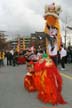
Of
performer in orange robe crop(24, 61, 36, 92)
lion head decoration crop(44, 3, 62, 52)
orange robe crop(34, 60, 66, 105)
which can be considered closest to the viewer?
orange robe crop(34, 60, 66, 105)

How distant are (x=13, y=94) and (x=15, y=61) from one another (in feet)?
85.2

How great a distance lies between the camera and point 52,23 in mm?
16000

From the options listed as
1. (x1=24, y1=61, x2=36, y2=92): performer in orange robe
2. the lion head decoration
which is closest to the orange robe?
(x1=24, y1=61, x2=36, y2=92): performer in orange robe

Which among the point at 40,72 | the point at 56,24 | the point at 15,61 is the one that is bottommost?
the point at 15,61

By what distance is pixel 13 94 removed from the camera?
1323 centimetres

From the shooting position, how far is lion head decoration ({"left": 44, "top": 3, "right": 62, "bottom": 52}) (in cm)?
1587

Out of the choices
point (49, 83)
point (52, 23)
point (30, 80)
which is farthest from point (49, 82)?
point (52, 23)

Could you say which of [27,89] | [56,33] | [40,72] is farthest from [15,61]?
[40,72]

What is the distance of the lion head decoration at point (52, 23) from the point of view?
15867 mm

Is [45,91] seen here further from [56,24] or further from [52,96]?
[56,24]

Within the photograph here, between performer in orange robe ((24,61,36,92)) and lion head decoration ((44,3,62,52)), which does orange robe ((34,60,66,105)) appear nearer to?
performer in orange robe ((24,61,36,92))

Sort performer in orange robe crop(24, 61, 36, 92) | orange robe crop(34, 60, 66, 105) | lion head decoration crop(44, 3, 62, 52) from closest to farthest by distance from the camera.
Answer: orange robe crop(34, 60, 66, 105), performer in orange robe crop(24, 61, 36, 92), lion head decoration crop(44, 3, 62, 52)

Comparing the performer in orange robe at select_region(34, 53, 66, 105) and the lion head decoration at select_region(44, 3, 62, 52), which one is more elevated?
the lion head decoration at select_region(44, 3, 62, 52)

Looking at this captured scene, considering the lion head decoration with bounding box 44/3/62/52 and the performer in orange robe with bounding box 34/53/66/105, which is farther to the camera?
the lion head decoration with bounding box 44/3/62/52
